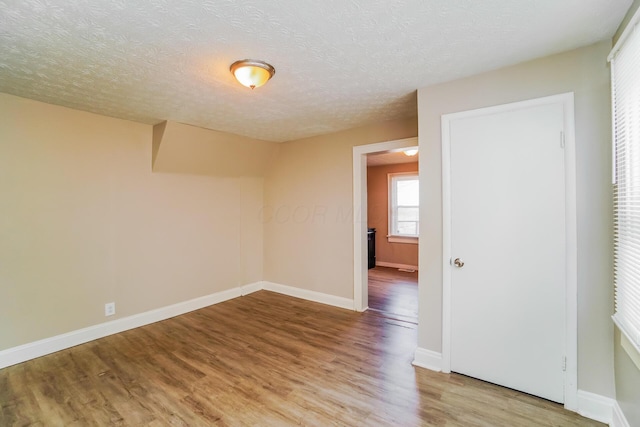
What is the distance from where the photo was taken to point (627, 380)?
1.66 meters

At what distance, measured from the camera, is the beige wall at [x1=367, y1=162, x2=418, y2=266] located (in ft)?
22.0

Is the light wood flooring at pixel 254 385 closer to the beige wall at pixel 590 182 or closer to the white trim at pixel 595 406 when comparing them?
the white trim at pixel 595 406

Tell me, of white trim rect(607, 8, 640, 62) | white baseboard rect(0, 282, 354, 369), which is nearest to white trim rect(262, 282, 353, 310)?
white baseboard rect(0, 282, 354, 369)

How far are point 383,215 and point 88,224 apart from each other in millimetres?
5658

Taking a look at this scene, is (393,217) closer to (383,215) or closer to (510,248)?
(383,215)

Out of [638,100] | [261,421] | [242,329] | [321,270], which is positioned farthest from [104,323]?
[638,100]

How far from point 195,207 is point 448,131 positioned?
334 cm

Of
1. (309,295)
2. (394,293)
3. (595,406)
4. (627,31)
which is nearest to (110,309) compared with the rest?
(309,295)

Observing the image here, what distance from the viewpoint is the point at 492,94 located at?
2240mm

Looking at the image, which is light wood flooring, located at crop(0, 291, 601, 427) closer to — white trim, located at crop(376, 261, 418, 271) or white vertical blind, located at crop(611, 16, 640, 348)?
white vertical blind, located at crop(611, 16, 640, 348)

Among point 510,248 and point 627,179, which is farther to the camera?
point 510,248

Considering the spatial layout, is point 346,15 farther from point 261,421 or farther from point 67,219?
point 67,219

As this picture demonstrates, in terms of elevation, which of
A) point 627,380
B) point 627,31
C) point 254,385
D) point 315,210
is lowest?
point 254,385

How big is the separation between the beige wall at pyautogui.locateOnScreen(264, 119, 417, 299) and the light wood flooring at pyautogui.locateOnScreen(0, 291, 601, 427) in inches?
43.4
